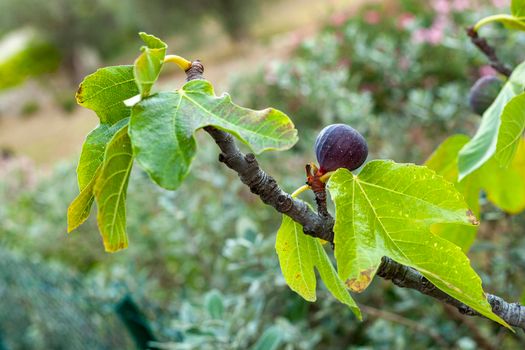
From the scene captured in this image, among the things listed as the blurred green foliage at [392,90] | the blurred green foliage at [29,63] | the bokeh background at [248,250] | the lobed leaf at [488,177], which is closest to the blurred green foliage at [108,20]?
the blurred green foliage at [29,63]

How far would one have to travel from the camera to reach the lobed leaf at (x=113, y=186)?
40cm

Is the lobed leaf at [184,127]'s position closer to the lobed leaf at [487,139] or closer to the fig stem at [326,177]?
the fig stem at [326,177]

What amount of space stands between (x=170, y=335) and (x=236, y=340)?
22 centimetres

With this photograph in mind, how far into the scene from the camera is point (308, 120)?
10.1ft

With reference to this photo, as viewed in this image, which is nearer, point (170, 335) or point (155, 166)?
point (155, 166)

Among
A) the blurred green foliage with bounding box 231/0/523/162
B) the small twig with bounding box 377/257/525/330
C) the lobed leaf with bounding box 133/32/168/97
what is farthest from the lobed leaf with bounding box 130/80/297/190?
the blurred green foliage with bounding box 231/0/523/162

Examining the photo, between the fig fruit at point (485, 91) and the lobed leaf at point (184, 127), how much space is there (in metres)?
0.40

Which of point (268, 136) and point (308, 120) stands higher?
point (268, 136)

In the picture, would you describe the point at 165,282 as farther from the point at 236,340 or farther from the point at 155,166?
the point at 155,166

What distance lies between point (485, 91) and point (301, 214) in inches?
A: 14.2

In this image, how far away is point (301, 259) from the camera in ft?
1.58

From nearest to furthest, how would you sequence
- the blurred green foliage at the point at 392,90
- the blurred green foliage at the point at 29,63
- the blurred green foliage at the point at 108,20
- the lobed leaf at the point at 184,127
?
the lobed leaf at the point at 184,127 < the blurred green foliage at the point at 392,90 < the blurred green foliage at the point at 108,20 < the blurred green foliage at the point at 29,63

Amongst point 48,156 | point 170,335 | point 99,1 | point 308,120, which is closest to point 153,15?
point 99,1

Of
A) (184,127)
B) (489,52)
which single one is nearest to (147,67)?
(184,127)
